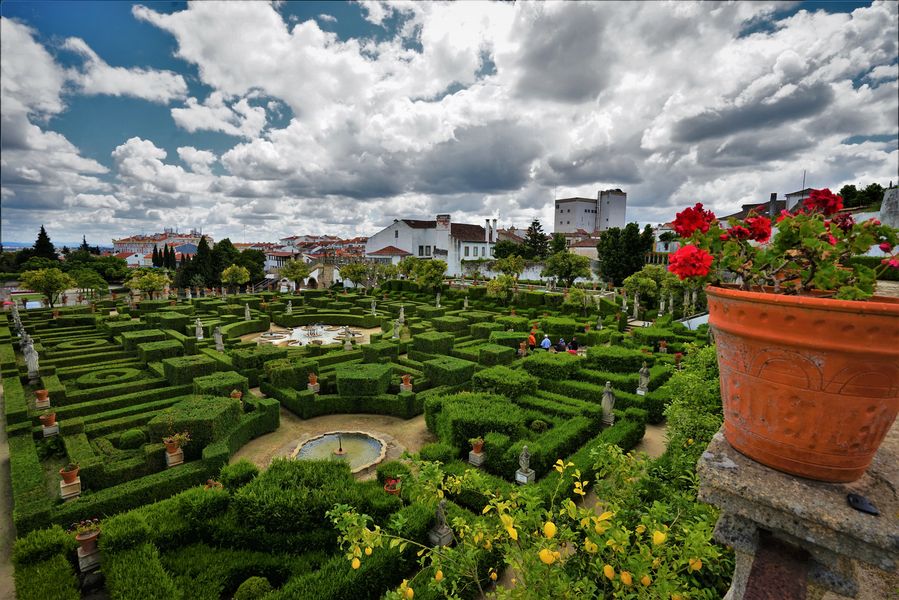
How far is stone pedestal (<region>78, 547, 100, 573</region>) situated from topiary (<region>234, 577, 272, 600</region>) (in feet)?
10.3

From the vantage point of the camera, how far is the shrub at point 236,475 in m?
9.72

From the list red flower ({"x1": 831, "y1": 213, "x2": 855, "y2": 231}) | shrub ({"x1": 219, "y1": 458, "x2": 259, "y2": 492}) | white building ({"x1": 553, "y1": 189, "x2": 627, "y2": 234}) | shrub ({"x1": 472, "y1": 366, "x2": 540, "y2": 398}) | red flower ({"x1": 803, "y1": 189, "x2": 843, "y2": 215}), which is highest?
white building ({"x1": 553, "y1": 189, "x2": 627, "y2": 234})

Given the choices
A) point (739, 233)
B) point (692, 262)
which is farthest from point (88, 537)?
point (739, 233)

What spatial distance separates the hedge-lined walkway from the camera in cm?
1337

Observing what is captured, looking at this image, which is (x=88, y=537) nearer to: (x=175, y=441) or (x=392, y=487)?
(x=175, y=441)

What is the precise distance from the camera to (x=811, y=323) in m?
2.11

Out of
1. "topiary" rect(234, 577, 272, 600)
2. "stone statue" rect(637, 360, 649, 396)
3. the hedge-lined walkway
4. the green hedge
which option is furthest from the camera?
the green hedge

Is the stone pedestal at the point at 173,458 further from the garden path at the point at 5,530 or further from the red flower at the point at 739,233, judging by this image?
the red flower at the point at 739,233

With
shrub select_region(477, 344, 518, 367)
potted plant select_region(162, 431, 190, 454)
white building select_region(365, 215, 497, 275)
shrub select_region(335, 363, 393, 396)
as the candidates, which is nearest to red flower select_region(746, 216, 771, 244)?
potted plant select_region(162, 431, 190, 454)

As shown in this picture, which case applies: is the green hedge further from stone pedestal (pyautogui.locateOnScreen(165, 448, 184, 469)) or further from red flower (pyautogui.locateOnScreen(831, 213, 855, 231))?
red flower (pyautogui.locateOnScreen(831, 213, 855, 231))

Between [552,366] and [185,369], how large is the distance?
15695 millimetres

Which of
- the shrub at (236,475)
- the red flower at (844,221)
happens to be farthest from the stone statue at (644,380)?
the red flower at (844,221)

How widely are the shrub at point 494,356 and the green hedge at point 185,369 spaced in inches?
488

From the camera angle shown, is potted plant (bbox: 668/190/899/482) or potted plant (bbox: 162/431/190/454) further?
potted plant (bbox: 162/431/190/454)
